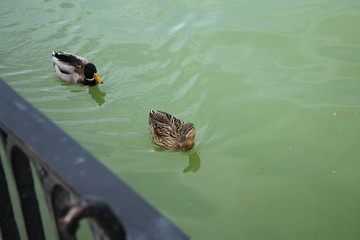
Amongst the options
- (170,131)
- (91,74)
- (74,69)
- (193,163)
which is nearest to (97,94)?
(91,74)

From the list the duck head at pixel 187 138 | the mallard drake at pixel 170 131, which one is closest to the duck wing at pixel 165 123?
the mallard drake at pixel 170 131

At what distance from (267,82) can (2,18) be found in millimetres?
4429

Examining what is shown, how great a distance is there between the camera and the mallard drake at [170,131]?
5.67 meters

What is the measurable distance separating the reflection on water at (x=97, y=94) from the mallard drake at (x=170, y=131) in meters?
0.95

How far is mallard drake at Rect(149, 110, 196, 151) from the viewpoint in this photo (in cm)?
567

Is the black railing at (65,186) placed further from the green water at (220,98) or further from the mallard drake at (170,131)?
the mallard drake at (170,131)

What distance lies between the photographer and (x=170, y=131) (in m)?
5.99

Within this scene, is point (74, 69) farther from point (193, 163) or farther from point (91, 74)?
point (193, 163)

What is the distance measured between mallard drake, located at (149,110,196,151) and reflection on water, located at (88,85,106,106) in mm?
949

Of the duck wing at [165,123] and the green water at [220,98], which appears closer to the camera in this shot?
the green water at [220,98]

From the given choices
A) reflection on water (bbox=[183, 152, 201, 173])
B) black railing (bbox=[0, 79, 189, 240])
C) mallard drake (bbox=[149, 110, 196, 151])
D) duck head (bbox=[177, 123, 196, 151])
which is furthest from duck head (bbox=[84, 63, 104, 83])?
black railing (bbox=[0, 79, 189, 240])

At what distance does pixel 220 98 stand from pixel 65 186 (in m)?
5.25

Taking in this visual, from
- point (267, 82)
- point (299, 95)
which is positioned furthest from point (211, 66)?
point (299, 95)

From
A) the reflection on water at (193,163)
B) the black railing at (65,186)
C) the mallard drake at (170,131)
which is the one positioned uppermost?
the black railing at (65,186)
